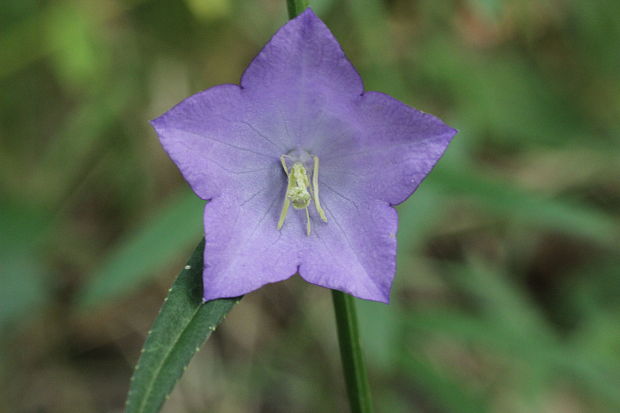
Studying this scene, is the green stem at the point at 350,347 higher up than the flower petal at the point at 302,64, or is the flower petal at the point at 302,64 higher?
the flower petal at the point at 302,64

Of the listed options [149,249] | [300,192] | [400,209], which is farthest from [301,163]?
[400,209]

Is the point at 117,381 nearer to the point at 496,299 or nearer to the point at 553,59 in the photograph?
the point at 496,299

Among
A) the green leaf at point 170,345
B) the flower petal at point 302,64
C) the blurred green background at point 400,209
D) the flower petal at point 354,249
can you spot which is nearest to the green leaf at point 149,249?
the blurred green background at point 400,209

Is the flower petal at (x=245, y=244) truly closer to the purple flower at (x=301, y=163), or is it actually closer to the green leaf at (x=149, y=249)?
the purple flower at (x=301, y=163)

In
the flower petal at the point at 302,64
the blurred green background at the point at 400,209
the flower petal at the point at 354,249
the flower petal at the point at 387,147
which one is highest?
the flower petal at the point at 302,64

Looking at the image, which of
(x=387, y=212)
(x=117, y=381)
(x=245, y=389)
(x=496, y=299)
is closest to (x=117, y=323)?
(x=117, y=381)

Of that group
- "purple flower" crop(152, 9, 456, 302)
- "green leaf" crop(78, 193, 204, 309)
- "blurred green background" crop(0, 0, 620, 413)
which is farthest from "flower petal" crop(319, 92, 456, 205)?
"blurred green background" crop(0, 0, 620, 413)

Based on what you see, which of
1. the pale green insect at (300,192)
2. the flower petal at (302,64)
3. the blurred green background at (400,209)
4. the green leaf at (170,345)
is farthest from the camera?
the blurred green background at (400,209)

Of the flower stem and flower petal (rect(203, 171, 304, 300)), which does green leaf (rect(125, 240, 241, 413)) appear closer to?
flower petal (rect(203, 171, 304, 300))
